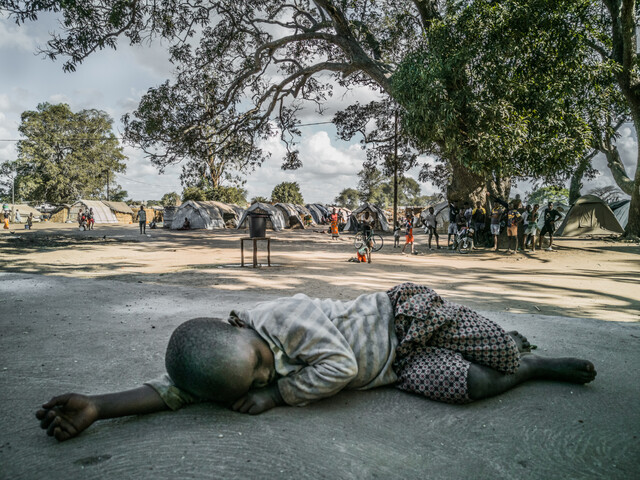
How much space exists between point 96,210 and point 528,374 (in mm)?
45258

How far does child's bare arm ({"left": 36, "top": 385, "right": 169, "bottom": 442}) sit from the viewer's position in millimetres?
1493

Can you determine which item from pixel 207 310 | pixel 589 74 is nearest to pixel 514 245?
pixel 589 74

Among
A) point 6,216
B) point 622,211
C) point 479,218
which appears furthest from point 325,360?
point 6,216

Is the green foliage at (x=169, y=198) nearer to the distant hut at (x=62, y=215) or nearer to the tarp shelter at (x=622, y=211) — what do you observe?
the distant hut at (x=62, y=215)

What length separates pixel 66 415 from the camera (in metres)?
1.52

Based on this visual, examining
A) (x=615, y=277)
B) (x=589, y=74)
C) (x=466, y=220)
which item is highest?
(x=589, y=74)

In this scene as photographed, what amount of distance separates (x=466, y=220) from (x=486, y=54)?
6.10 metres

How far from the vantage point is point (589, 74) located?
10.7 m

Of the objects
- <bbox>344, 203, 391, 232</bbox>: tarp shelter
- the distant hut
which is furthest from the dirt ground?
the distant hut

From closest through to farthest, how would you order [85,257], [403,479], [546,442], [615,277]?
1. [403,479]
2. [546,442]
3. [615,277]
4. [85,257]

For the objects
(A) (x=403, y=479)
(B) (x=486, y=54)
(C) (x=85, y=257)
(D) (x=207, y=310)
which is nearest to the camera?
(A) (x=403, y=479)

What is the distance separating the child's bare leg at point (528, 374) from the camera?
74.8 inches

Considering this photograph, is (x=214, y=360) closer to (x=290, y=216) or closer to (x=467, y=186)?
(x=467, y=186)

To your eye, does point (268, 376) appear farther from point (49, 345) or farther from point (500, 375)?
point (49, 345)
